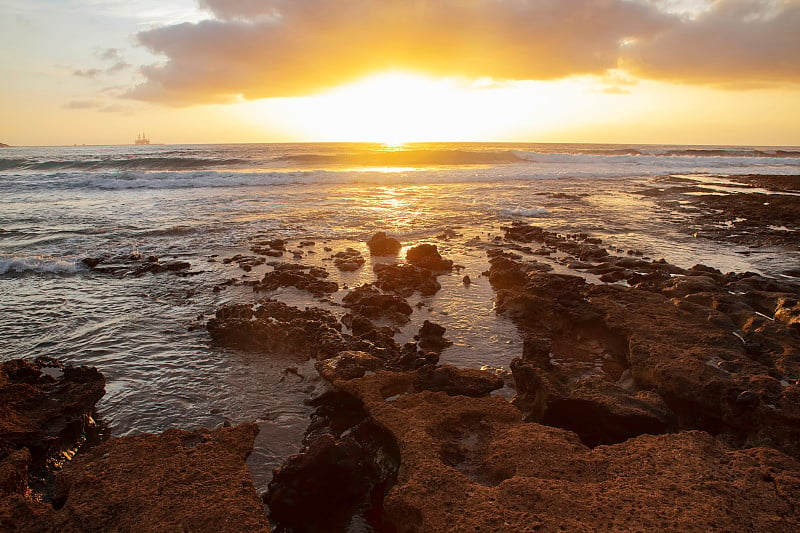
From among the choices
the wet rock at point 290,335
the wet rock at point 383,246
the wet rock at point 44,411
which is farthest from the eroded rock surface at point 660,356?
the wet rock at point 44,411

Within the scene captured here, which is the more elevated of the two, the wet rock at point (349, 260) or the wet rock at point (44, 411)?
the wet rock at point (349, 260)

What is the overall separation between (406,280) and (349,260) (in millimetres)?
2329

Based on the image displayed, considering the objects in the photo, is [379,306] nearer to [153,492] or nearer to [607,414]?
[607,414]

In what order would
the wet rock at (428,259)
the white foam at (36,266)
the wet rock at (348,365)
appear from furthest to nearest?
the wet rock at (428,259), the white foam at (36,266), the wet rock at (348,365)

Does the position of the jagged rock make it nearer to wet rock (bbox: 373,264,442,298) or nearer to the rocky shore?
the rocky shore

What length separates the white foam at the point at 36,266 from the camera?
1072 cm

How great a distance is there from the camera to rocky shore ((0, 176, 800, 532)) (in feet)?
10.8

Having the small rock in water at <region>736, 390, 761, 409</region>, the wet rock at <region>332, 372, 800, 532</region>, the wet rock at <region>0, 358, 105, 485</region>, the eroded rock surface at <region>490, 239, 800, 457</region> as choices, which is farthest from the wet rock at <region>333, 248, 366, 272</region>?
the small rock in water at <region>736, 390, 761, 409</region>

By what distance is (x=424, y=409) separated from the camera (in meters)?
4.64

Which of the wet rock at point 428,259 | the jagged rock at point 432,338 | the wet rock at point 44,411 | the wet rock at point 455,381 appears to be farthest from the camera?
the wet rock at point 428,259

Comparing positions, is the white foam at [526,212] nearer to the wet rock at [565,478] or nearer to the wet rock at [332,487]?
the wet rock at [565,478]

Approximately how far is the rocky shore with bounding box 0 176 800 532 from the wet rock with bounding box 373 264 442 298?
1.16 m

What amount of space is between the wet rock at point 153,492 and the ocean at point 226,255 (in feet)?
1.93

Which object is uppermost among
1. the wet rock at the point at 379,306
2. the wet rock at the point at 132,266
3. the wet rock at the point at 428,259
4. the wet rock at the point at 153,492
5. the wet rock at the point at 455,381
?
the wet rock at the point at 428,259
